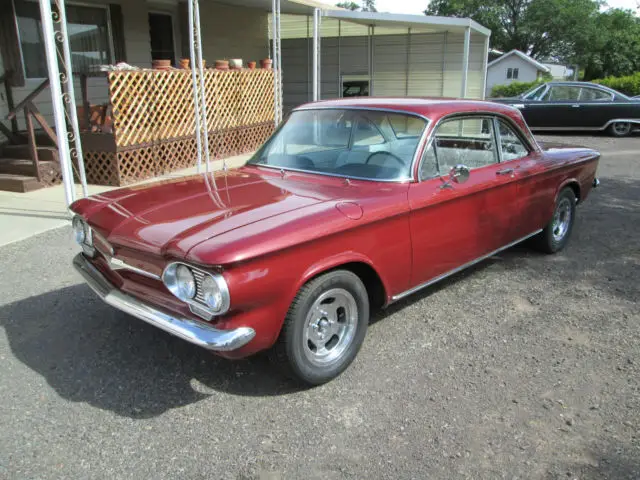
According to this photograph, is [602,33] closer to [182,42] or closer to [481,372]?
[182,42]

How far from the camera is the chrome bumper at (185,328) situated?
263cm

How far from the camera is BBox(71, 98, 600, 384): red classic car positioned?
274cm

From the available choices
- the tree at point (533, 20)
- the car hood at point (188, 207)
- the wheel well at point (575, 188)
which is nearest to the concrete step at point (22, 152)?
the car hood at point (188, 207)

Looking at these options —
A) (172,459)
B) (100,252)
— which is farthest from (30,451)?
(100,252)

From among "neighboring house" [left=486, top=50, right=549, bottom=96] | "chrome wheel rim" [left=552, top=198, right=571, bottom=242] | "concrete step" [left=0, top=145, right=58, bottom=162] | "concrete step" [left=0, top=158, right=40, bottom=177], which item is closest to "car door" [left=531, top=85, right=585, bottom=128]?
"chrome wheel rim" [left=552, top=198, right=571, bottom=242]

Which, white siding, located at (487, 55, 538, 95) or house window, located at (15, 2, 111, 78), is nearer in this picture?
house window, located at (15, 2, 111, 78)

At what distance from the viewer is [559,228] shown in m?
5.60

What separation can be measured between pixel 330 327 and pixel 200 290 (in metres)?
0.90

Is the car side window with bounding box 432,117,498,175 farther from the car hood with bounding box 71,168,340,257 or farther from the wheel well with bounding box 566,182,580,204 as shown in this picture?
the wheel well with bounding box 566,182,580,204

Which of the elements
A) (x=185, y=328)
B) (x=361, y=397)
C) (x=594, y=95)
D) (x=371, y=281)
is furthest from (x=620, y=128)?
(x=185, y=328)

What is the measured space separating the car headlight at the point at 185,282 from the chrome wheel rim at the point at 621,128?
15.4 meters

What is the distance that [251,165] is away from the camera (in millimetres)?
4383

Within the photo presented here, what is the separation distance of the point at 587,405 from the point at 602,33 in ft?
201

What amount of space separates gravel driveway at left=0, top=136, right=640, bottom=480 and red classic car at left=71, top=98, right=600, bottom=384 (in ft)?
1.20
